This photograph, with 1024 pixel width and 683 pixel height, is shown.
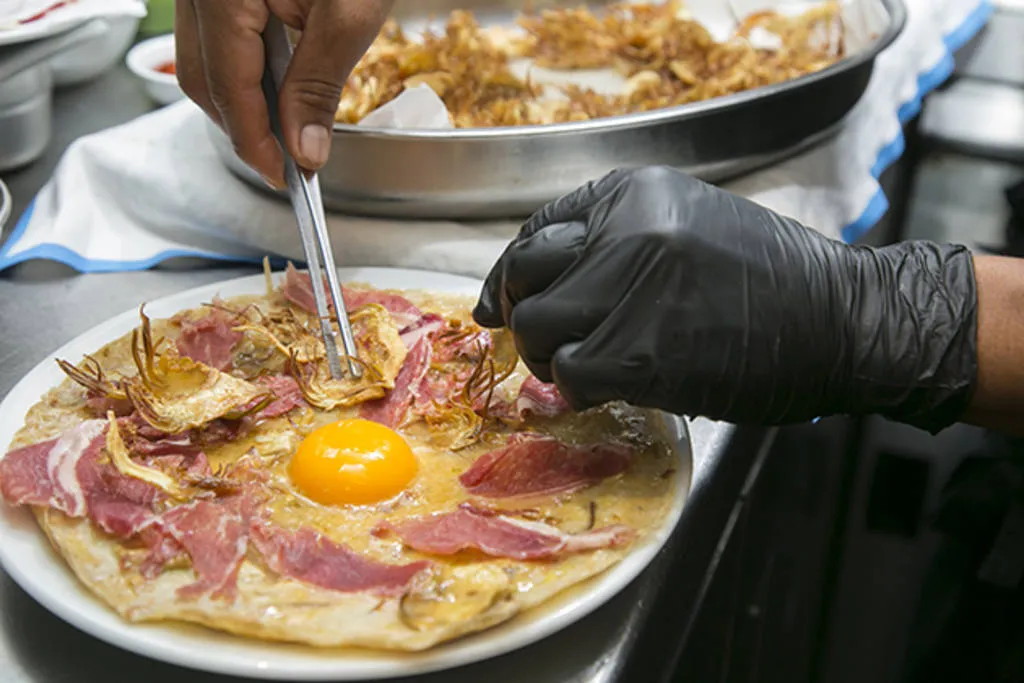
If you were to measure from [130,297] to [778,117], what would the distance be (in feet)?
4.31

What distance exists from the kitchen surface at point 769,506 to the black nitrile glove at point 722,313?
0.60 ft

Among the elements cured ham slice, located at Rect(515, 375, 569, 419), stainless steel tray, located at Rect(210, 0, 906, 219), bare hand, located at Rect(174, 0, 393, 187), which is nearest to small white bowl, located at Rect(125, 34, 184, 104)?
stainless steel tray, located at Rect(210, 0, 906, 219)

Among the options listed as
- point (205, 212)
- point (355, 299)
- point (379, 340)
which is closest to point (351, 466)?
point (379, 340)

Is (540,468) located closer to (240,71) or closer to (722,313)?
(722,313)

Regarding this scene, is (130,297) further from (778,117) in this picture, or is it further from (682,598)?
(778,117)

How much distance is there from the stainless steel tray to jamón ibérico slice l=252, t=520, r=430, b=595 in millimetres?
860

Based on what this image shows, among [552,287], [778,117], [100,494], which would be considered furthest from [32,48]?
[778,117]

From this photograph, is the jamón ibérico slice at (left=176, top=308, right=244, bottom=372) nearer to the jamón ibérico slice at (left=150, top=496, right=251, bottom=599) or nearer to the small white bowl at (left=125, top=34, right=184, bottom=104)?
the jamón ibérico slice at (left=150, top=496, right=251, bottom=599)

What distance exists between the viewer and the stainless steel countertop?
3.24ft

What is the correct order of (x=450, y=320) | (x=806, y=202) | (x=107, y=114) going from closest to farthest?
(x=450, y=320), (x=806, y=202), (x=107, y=114)

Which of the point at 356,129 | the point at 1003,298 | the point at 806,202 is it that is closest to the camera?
the point at 1003,298

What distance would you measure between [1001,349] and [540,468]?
0.62 metres

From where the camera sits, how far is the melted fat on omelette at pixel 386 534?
902 mm

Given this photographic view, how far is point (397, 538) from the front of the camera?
1.05 meters
